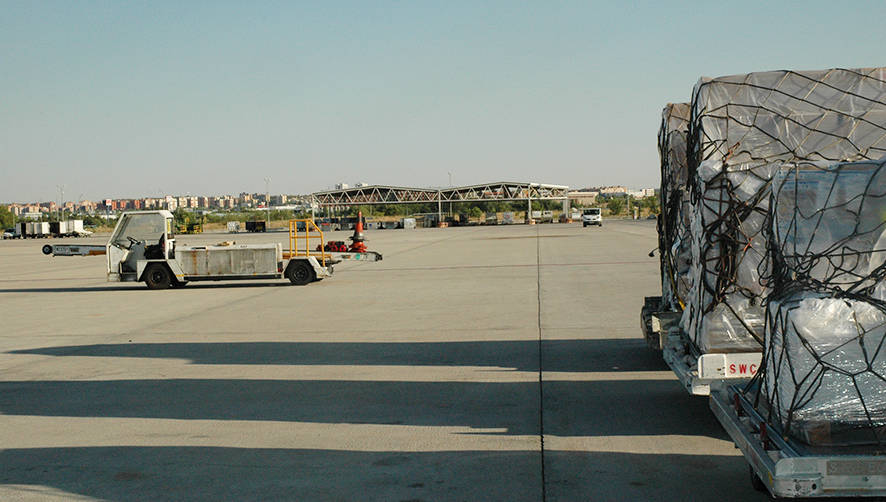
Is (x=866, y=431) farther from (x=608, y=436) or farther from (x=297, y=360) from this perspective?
(x=297, y=360)

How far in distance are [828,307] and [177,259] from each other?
19.9 meters

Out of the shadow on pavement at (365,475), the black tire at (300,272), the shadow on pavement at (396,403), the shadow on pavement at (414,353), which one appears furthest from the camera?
the black tire at (300,272)

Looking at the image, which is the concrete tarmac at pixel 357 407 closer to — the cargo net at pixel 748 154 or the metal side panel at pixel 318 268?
the cargo net at pixel 748 154

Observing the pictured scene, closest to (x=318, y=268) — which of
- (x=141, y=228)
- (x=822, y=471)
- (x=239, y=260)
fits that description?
(x=239, y=260)

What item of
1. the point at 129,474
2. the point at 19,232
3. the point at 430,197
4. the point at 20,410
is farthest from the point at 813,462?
the point at 430,197

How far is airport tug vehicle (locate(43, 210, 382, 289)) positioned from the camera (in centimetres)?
2214

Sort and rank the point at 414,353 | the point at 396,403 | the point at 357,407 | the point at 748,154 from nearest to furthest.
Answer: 1. the point at 748,154
2. the point at 357,407
3. the point at 396,403
4. the point at 414,353

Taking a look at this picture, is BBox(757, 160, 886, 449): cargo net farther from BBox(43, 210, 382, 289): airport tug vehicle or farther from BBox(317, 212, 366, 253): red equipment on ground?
BBox(317, 212, 366, 253): red equipment on ground

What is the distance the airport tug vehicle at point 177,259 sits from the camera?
22.1 meters

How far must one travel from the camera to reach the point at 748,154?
7188mm

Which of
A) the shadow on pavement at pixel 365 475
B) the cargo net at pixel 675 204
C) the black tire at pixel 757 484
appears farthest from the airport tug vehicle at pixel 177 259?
the black tire at pixel 757 484

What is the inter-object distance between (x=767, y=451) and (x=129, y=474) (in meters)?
4.55

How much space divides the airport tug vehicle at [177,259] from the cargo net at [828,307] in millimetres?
17656

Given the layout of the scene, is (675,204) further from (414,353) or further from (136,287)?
(136,287)
